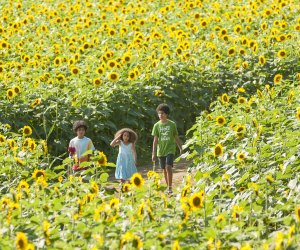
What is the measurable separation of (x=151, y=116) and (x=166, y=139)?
2.77m

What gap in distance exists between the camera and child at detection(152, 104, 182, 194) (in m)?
11.6

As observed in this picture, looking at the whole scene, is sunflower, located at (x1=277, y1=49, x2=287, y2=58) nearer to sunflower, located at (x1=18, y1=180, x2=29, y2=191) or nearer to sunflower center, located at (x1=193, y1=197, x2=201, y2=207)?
sunflower, located at (x1=18, y1=180, x2=29, y2=191)

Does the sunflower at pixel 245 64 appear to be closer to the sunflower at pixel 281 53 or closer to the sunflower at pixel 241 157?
the sunflower at pixel 281 53

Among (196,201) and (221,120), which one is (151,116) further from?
(196,201)

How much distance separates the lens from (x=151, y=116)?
47.2 ft

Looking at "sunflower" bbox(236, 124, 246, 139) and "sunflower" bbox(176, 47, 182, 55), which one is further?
"sunflower" bbox(176, 47, 182, 55)

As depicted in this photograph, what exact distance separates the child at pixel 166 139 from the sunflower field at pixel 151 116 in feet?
0.86

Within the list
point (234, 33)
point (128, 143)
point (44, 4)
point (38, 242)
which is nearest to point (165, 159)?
point (128, 143)

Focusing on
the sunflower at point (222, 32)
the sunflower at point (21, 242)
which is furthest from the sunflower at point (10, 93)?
the sunflower at point (21, 242)

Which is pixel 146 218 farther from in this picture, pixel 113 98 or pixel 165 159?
pixel 113 98

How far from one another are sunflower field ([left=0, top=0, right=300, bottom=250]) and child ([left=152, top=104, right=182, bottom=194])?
26 cm

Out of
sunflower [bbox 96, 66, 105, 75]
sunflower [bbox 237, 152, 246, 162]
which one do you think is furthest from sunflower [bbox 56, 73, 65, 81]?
sunflower [bbox 237, 152, 246, 162]

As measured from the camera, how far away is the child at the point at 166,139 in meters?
11.6

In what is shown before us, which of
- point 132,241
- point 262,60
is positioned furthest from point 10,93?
point 132,241
